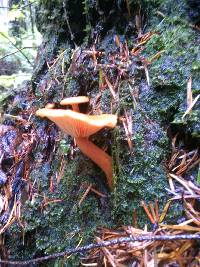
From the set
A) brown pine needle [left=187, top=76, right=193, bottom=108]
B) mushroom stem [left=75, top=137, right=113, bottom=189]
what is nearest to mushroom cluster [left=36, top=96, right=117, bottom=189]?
mushroom stem [left=75, top=137, right=113, bottom=189]

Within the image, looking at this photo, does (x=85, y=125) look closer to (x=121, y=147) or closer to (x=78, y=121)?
(x=78, y=121)

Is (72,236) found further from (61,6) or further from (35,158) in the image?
(61,6)

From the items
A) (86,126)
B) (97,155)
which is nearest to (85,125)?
(86,126)

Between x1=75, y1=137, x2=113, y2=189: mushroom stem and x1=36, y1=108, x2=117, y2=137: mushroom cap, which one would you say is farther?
x1=75, y1=137, x2=113, y2=189: mushroom stem

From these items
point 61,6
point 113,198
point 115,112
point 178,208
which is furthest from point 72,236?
point 61,6

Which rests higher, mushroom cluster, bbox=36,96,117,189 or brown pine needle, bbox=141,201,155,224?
mushroom cluster, bbox=36,96,117,189

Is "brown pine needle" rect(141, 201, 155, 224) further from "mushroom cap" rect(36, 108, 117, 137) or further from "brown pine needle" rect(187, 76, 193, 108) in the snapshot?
"brown pine needle" rect(187, 76, 193, 108)

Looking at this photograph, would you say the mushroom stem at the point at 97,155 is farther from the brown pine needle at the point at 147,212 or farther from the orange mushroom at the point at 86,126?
the brown pine needle at the point at 147,212

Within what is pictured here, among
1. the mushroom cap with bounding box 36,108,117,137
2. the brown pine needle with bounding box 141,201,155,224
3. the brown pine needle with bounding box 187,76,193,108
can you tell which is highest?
the brown pine needle with bounding box 187,76,193,108
